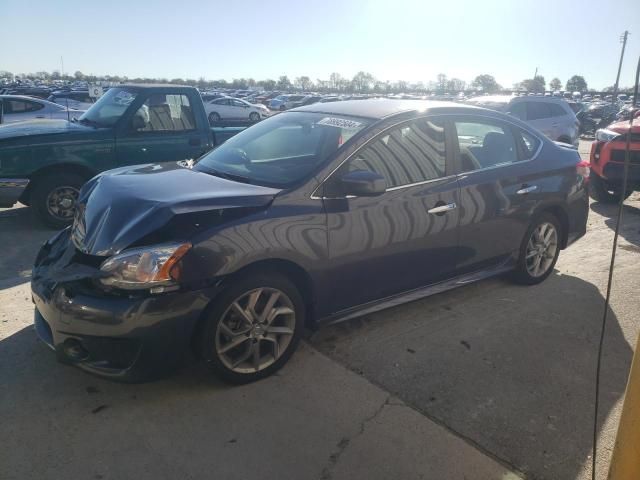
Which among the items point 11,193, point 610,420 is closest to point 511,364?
point 610,420

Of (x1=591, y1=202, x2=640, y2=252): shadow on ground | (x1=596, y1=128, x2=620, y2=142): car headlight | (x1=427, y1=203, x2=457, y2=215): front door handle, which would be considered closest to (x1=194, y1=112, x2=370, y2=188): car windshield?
(x1=427, y1=203, x2=457, y2=215): front door handle

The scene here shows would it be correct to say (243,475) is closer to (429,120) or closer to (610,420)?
(610,420)

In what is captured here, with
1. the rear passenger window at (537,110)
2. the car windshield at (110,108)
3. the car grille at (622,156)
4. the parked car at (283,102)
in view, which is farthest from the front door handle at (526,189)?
the parked car at (283,102)

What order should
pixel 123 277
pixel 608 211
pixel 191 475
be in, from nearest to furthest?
pixel 191 475, pixel 123 277, pixel 608 211

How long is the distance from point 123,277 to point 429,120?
8.09 feet

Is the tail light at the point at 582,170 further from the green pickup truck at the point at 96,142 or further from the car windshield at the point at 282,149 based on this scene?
the green pickup truck at the point at 96,142

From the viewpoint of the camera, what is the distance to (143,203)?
2.94 metres

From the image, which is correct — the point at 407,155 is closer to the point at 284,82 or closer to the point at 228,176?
the point at 228,176

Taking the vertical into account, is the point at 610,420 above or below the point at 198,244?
below

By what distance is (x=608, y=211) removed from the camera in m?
7.95

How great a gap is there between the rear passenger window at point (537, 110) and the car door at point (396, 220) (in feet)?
28.8

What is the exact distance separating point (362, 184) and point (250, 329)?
1.11 meters

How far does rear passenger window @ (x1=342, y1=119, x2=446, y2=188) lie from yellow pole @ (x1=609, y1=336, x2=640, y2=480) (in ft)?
6.83

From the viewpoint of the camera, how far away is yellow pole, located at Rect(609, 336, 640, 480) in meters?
1.66
